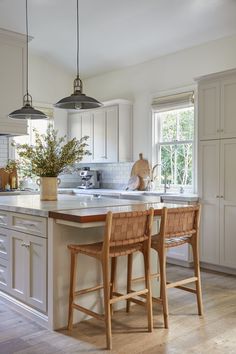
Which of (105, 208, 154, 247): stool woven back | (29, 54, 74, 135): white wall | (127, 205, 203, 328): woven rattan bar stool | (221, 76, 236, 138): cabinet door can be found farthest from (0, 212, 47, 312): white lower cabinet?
(29, 54, 74, 135): white wall

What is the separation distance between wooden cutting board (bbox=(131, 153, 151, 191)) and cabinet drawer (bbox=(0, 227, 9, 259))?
8.92ft

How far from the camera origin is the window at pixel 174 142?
18.0 ft

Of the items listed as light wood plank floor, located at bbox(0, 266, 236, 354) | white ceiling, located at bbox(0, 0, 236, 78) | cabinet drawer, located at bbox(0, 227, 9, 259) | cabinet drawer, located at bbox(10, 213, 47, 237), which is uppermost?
white ceiling, located at bbox(0, 0, 236, 78)

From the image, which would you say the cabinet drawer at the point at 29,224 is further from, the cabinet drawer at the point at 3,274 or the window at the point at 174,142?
the window at the point at 174,142

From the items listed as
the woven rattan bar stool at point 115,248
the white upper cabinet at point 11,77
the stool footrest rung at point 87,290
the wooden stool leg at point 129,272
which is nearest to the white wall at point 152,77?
the white upper cabinet at point 11,77

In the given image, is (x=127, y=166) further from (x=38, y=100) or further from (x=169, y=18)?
(x=169, y=18)

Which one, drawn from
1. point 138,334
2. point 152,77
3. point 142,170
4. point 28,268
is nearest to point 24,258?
point 28,268

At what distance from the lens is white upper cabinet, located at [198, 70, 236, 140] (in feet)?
14.4

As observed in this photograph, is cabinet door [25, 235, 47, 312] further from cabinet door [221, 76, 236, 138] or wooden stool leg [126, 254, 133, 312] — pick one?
cabinet door [221, 76, 236, 138]

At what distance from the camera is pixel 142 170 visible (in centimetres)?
591

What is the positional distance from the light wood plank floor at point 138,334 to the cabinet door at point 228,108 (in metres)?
1.95

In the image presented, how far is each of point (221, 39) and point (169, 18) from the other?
0.76m

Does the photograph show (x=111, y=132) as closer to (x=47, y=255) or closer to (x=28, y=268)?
(x=28, y=268)

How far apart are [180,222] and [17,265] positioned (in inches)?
56.6
